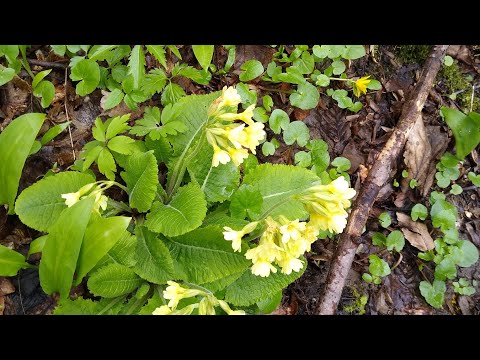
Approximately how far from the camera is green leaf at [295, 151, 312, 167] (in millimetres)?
3467

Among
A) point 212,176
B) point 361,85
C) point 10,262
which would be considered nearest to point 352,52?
point 361,85

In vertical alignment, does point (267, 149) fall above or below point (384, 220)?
above

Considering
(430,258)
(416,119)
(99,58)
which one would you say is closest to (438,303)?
(430,258)

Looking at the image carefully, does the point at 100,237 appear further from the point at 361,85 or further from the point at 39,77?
the point at 361,85

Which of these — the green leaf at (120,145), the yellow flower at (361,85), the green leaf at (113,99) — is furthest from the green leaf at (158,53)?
the yellow flower at (361,85)

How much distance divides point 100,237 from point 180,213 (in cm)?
47

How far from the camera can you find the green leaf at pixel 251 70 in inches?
134

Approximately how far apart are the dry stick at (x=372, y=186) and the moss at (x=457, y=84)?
27 cm

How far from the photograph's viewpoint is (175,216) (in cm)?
266

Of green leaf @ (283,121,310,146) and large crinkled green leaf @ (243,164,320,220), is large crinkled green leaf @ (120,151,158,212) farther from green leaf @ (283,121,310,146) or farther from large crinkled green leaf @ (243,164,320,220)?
green leaf @ (283,121,310,146)

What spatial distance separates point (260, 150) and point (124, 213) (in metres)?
1.13

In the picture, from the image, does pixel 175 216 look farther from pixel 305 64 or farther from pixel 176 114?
pixel 305 64

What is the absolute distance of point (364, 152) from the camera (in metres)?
3.80

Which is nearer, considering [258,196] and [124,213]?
[258,196]
